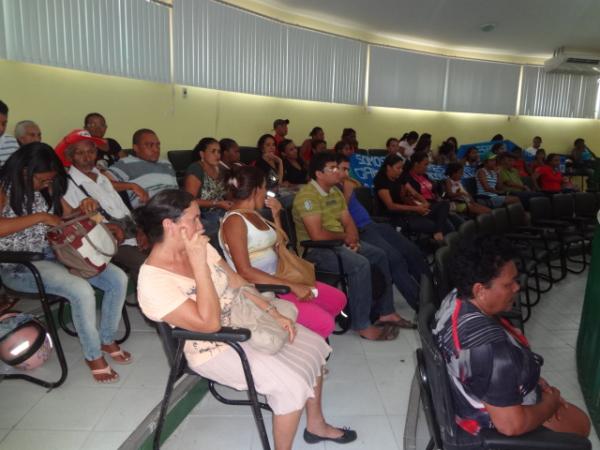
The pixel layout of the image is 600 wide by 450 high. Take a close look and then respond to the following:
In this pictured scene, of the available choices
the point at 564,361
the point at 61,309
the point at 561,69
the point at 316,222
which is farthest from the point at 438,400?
the point at 561,69

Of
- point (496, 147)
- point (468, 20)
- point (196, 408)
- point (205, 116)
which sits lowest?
point (196, 408)

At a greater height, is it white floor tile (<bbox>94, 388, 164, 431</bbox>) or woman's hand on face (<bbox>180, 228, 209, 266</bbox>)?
woman's hand on face (<bbox>180, 228, 209, 266</bbox>)

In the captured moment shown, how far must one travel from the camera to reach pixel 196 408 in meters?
2.13

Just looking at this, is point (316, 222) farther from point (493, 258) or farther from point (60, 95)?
point (60, 95)

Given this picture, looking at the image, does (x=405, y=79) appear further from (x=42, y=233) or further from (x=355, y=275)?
(x=42, y=233)

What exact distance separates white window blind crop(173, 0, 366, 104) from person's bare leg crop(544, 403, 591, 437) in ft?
17.0

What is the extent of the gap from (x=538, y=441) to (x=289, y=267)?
1.36 metres

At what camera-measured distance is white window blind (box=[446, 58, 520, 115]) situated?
9203mm

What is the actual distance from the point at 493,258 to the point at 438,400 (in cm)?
47

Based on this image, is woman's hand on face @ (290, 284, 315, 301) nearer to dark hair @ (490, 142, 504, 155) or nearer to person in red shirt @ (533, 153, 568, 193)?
person in red shirt @ (533, 153, 568, 193)

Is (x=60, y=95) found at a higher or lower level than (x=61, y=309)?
higher

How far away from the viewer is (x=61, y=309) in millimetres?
2676

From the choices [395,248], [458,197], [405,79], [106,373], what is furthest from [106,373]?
[405,79]

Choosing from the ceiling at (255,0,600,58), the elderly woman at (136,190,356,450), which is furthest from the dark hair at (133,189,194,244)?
the ceiling at (255,0,600,58)
